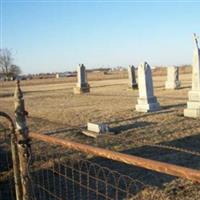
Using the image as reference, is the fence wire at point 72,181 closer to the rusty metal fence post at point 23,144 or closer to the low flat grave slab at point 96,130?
the rusty metal fence post at point 23,144

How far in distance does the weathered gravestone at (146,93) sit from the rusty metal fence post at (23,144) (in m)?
12.1

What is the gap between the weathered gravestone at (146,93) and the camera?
→ 1590 cm

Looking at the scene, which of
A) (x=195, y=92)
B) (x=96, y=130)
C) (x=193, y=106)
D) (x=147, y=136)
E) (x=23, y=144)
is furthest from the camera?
(x=195, y=92)

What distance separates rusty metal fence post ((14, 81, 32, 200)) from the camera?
3877 millimetres

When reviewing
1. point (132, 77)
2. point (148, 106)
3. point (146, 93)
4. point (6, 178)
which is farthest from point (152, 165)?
point (132, 77)

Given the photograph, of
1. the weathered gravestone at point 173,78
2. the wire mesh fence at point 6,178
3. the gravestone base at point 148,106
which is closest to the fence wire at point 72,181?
the wire mesh fence at point 6,178

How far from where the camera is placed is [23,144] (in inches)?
153

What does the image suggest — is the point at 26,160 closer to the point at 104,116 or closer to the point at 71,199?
the point at 71,199

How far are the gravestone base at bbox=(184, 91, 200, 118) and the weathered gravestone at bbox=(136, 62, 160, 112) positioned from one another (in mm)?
2004

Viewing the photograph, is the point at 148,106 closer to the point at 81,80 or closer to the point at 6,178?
the point at 6,178

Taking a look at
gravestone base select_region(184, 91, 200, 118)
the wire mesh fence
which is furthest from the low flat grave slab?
gravestone base select_region(184, 91, 200, 118)

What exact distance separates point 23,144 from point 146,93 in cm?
1251

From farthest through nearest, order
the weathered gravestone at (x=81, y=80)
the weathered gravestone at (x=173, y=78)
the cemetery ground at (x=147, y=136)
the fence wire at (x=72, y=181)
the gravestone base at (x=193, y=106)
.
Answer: the weathered gravestone at (x=81, y=80)
the weathered gravestone at (x=173, y=78)
the gravestone base at (x=193, y=106)
the cemetery ground at (x=147, y=136)
the fence wire at (x=72, y=181)

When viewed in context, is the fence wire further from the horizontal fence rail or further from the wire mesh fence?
the horizontal fence rail
